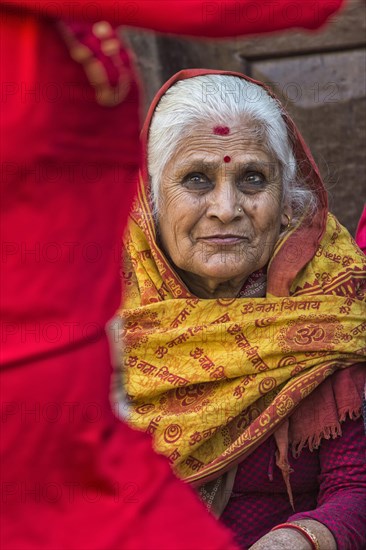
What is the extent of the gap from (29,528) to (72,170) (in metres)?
0.51

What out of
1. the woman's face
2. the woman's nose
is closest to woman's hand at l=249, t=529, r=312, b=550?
the woman's face

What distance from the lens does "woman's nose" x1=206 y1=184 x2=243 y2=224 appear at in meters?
2.73

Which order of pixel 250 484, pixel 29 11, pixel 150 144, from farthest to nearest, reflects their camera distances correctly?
pixel 150 144 → pixel 250 484 → pixel 29 11

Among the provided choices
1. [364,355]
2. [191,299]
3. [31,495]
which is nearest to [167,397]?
[191,299]

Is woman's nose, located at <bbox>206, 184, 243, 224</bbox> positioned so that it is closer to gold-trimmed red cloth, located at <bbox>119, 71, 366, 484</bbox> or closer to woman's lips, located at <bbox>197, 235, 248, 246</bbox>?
woman's lips, located at <bbox>197, 235, 248, 246</bbox>

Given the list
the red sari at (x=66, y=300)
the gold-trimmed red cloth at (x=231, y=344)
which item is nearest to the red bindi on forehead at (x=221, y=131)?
the gold-trimmed red cloth at (x=231, y=344)

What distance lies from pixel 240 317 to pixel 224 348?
0.10 m

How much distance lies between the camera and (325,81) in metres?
4.15

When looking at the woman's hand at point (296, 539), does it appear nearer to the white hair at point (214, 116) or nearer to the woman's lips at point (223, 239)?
the woman's lips at point (223, 239)

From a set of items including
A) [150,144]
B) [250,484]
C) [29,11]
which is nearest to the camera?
[29,11]

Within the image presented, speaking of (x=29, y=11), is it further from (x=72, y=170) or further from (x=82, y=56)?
(x=72, y=170)

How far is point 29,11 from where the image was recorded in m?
1.35

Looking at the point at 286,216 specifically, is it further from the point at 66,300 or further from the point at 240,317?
the point at 66,300

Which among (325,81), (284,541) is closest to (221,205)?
(284,541)
